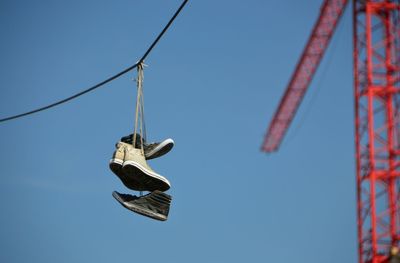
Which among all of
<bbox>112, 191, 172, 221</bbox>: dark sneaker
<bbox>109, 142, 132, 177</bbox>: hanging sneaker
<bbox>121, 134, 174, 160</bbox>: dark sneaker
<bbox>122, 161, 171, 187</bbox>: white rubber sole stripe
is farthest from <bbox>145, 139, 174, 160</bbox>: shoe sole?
<bbox>112, 191, 172, 221</bbox>: dark sneaker

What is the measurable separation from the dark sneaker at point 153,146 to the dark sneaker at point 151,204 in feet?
1.85

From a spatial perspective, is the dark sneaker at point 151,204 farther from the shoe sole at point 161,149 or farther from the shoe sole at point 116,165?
the shoe sole at point 161,149

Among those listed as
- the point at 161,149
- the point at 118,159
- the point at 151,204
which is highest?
the point at 161,149

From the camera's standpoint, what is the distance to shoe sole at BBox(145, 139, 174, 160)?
9.41 meters

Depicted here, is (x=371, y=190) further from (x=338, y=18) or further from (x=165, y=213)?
(x=165, y=213)

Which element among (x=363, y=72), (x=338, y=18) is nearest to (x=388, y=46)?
(x=363, y=72)

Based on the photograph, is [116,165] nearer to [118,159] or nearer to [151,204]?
[118,159]

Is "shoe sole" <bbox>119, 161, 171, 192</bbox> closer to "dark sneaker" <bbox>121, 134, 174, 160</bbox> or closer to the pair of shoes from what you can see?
the pair of shoes

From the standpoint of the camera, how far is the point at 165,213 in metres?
9.16

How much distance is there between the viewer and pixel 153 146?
31.4 ft

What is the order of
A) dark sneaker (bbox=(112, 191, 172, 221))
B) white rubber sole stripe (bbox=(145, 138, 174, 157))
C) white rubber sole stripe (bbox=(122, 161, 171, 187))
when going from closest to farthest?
white rubber sole stripe (bbox=(122, 161, 171, 187))
dark sneaker (bbox=(112, 191, 172, 221))
white rubber sole stripe (bbox=(145, 138, 174, 157))

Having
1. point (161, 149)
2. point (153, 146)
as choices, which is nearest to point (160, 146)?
point (161, 149)

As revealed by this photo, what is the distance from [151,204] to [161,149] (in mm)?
740

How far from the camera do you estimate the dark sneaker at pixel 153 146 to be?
9.43 meters
